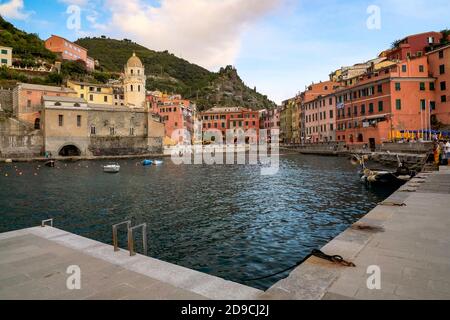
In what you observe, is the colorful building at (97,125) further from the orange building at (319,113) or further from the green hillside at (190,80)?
the green hillside at (190,80)

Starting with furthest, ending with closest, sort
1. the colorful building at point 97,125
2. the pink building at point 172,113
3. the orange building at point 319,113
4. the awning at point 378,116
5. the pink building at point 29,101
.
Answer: the pink building at point 172,113, the orange building at point 319,113, the pink building at point 29,101, the colorful building at point 97,125, the awning at point 378,116

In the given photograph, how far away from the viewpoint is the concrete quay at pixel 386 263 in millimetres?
4875

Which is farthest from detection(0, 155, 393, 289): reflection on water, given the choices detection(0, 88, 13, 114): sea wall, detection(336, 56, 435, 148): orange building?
detection(0, 88, 13, 114): sea wall

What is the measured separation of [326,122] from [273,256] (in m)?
68.8

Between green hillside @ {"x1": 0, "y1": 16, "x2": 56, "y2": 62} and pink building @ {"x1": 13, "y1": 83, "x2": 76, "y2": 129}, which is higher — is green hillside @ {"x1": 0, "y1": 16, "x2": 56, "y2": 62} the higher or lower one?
the higher one

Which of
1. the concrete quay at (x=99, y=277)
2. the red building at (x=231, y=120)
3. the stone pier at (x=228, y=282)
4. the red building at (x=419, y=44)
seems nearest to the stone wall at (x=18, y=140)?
the red building at (x=231, y=120)

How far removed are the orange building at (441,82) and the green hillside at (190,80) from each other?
320 ft

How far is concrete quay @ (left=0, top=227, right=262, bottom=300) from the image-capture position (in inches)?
200

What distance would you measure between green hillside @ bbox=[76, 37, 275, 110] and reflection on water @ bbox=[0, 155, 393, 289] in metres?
115

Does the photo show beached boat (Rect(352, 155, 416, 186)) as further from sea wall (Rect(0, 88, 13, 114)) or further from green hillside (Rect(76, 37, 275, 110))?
green hillside (Rect(76, 37, 275, 110))

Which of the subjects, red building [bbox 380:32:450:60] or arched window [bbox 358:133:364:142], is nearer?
arched window [bbox 358:133:364:142]

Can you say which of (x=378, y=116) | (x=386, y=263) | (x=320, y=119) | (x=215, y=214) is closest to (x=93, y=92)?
(x=320, y=119)
